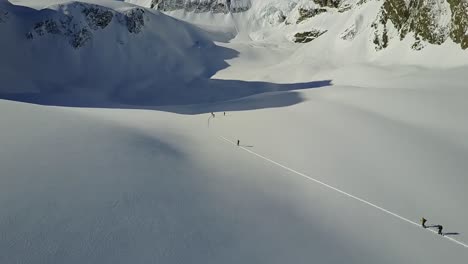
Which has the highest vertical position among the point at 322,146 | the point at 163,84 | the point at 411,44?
the point at 411,44

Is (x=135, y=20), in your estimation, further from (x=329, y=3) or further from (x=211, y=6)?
(x=211, y=6)

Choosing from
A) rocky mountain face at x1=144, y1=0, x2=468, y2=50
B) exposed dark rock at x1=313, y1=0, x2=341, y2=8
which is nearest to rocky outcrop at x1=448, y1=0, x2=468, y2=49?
rocky mountain face at x1=144, y1=0, x2=468, y2=50

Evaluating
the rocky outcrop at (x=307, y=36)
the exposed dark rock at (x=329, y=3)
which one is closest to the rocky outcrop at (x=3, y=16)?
the rocky outcrop at (x=307, y=36)

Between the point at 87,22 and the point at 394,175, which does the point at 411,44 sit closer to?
the point at 394,175

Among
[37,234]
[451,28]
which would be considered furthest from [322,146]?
[451,28]

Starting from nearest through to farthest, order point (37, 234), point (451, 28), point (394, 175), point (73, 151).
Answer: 1. point (37, 234)
2. point (73, 151)
3. point (394, 175)
4. point (451, 28)

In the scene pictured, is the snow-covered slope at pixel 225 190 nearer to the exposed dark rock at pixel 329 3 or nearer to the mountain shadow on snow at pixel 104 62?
the mountain shadow on snow at pixel 104 62

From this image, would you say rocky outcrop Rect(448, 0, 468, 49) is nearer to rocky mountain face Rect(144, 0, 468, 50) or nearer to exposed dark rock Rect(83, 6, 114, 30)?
rocky mountain face Rect(144, 0, 468, 50)
